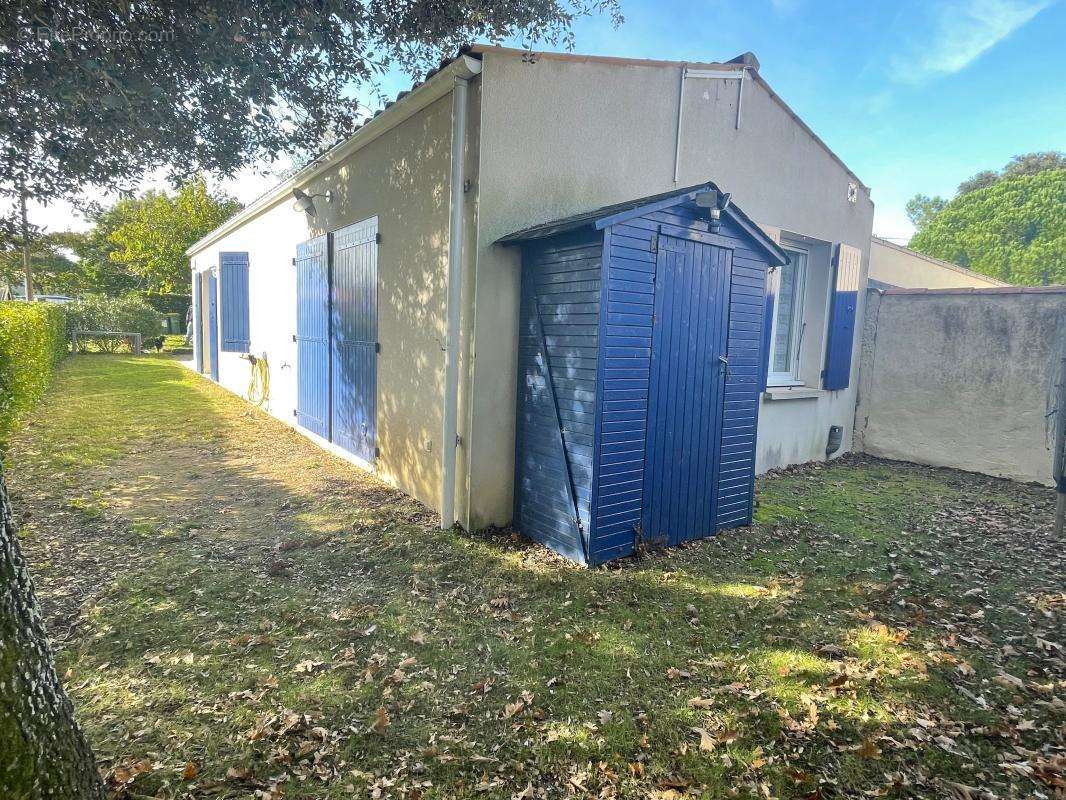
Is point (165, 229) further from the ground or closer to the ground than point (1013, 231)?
closer to the ground

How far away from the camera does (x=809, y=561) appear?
4273 mm

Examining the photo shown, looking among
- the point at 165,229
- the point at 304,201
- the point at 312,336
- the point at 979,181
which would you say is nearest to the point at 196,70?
the point at 304,201

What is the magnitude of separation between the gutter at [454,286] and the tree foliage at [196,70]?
1.01m

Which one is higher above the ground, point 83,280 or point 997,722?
point 83,280

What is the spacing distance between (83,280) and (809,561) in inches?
1324

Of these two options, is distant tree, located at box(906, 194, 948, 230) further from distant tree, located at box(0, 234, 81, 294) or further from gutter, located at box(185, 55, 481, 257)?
distant tree, located at box(0, 234, 81, 294)

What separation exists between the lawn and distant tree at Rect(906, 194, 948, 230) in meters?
45.9

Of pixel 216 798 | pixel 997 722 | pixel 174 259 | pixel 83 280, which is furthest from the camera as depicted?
pixel 83 280

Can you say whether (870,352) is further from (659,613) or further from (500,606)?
(500,606)

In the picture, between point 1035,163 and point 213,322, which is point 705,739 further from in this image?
point 1035,163

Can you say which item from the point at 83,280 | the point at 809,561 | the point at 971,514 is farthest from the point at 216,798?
the point at 83,280

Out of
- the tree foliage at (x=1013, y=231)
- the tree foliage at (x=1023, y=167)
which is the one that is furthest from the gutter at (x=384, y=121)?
the tree foliage at (x=1023, y=167)

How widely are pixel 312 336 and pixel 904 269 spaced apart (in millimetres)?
11861

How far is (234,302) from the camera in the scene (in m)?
11.0
